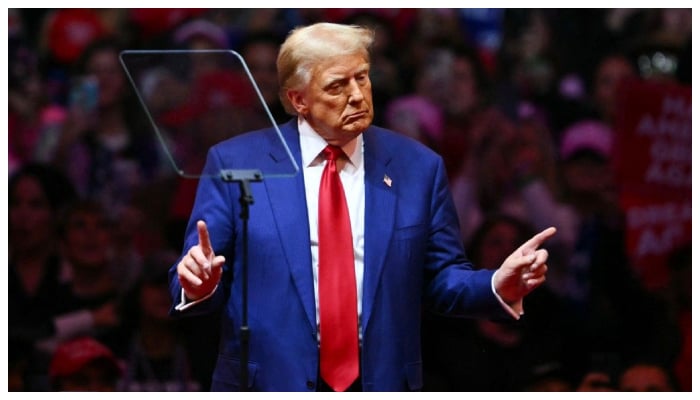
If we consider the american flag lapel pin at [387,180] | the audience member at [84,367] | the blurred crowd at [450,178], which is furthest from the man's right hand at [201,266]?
the audience member at [84,367]

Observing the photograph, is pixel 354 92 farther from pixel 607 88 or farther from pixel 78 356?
pixel 607 88

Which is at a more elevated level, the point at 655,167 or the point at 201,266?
the point at 201,266

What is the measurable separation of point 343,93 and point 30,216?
2.36m

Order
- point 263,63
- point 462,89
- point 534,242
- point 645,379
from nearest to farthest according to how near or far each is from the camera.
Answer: point 534,242, point 263,63, point 645,379, point 462,89

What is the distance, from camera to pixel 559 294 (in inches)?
208

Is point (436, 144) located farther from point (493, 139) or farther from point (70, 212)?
point (70, 212)

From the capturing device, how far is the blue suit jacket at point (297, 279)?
10.6 feet

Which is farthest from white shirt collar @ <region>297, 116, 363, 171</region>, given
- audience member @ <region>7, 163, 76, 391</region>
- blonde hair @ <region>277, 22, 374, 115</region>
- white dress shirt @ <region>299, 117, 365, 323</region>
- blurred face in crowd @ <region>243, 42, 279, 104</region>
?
audience member @ <region>7, 163, 76, 391</region>

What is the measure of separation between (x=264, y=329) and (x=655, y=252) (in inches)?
106

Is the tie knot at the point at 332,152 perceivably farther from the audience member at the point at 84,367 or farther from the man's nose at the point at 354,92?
the audience member at the point at 84,367

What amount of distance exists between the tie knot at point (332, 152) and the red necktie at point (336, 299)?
0.12 meters

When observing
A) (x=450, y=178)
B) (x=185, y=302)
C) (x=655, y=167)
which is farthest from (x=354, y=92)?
(x=655, y=167)

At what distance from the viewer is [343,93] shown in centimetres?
323

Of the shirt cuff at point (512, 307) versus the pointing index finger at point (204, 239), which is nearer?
the pointing index finger at point (204, 239)
